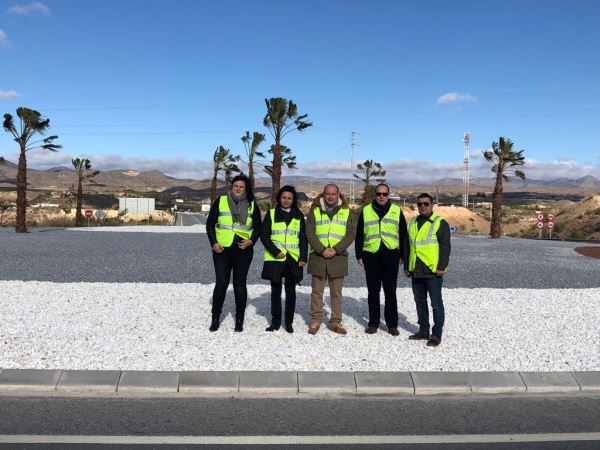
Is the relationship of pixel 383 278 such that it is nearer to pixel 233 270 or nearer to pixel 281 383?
pixel 233 270

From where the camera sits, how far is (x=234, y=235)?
22.1 feet

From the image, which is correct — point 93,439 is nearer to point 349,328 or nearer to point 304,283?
point 349,328

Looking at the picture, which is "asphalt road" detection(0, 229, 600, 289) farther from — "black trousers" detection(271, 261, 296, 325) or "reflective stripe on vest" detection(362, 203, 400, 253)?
"reflective stripe on vest" detection(362, 203, 400, 253)

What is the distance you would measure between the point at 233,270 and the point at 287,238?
77cm

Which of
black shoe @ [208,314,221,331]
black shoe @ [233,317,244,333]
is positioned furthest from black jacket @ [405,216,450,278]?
black shoe @ [208,314,221,331]

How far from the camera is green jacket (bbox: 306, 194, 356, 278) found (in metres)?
6.60

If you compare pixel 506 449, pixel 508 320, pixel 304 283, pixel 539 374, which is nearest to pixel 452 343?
pixel 539 374

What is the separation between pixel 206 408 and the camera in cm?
440

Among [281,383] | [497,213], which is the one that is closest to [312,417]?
[281,383]

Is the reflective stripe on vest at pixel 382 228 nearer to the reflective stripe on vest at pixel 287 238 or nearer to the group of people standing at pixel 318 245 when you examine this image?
the group of people standing at pixel 318 245

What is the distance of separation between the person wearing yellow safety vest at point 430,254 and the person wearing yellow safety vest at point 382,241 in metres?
0.20

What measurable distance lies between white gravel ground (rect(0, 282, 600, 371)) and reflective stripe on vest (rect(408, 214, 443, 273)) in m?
0.95

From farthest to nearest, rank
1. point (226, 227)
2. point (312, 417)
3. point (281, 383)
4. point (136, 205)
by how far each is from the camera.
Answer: point (136, 205) → point (226, 227) → point (281, 383) → point (312, 417)

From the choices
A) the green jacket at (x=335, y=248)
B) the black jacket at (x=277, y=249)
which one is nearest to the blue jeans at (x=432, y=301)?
the green jacket at (x=335, y=248)
